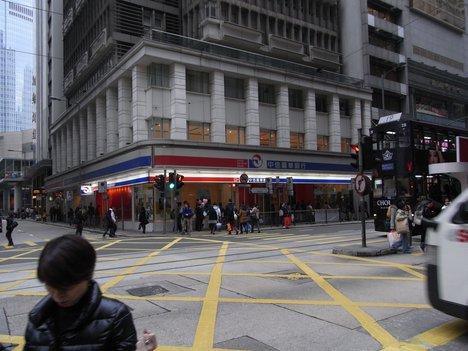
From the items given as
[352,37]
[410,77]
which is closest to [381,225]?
[352,37]

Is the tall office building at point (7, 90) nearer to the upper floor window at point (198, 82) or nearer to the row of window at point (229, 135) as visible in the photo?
the row of window at point (229, 135)

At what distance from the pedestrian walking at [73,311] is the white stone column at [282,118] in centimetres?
3199

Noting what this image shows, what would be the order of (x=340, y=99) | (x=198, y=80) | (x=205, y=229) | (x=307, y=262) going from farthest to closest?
(x=340, y=99), (x=198, y=80), (x=205, y=229), (x=307, y=262)

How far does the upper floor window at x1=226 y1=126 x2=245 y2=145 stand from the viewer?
31.4m

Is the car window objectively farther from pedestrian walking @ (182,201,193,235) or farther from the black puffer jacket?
pedestrian walking @ (182,201,193,235)

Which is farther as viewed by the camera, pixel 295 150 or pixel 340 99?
pixel 340 99

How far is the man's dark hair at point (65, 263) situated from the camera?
194 cm

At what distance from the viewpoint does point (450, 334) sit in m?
5.44

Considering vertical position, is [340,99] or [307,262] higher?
[340,99]

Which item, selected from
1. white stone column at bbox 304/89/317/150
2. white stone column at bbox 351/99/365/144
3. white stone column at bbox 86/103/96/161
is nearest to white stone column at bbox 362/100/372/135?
white stone column at bbox 351/99/365/144

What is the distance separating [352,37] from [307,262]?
37.5 meters

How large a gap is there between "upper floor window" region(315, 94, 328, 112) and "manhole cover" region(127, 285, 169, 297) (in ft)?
104

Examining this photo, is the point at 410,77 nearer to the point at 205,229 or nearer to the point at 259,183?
the point at 259,183

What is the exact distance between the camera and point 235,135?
104 ft
